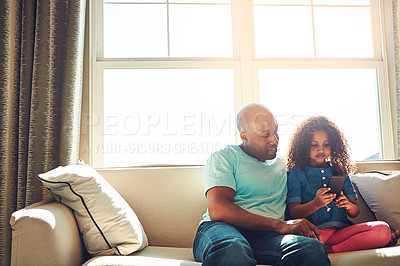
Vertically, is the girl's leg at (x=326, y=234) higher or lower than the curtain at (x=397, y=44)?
lower

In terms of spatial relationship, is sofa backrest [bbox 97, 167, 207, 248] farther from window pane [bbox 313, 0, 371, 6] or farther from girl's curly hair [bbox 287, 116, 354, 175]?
window pane [bbox 313, 0, 371, 6]

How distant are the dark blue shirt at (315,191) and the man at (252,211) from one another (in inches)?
2.3

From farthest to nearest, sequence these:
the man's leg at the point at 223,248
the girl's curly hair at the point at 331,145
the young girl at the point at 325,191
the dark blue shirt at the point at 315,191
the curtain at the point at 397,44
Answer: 1. the curtain at the point at 397,44
2. the girl's curly hair at the point at 331,145
3. the dark blue shirt at the point at 315,191
4. the young girl at the point at 325,191
5. the man's leg at the point at 223,248

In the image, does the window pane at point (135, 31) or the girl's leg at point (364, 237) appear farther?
the window pane at point (135, 31)

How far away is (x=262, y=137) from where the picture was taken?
1.89m

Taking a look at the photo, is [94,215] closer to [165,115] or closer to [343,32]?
[165,115]

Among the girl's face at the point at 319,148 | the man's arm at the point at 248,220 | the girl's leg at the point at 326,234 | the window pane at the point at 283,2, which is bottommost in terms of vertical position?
the girl's leg at the point at 326,234

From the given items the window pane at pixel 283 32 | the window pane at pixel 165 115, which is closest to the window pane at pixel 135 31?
the window pane at pixel 165 115

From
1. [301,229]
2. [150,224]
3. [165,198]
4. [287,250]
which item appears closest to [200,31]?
[165,198]

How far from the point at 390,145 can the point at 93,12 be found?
7.60ft

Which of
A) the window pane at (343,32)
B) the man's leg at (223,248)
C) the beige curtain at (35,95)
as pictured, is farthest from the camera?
the window pane at (343,32)

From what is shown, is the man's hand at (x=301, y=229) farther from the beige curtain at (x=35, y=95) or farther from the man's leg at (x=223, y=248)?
the beige curtain at (x=35, y=95)

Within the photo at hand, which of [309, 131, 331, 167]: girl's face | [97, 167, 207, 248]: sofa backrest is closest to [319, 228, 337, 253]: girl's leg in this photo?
[309, 131, 331, 167]: girl's face

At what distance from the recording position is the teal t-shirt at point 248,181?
5.78 feet
